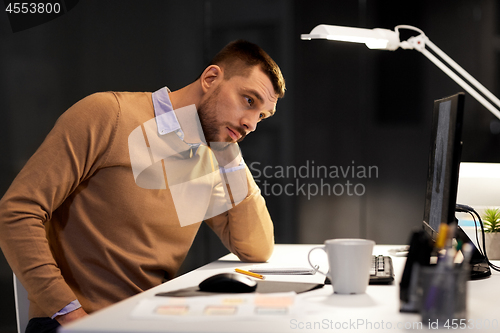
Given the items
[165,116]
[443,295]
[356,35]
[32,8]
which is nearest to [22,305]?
[165,116]

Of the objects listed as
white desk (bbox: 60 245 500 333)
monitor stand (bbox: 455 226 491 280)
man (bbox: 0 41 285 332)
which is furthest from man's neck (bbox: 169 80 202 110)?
monitor stand (bbox: 455 226 491 280)

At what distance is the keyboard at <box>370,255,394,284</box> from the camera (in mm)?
966

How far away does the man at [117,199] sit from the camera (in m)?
1.04

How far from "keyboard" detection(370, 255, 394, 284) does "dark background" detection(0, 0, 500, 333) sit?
1.19 meters

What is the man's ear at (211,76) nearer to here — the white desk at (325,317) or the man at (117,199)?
the man at (117,199)

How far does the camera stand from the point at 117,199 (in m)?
1.19

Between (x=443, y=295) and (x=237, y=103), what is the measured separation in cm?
87

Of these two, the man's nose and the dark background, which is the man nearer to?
the man's nose

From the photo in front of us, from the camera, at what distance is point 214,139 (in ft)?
4.67

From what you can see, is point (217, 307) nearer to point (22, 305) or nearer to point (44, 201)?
point (44, 201)

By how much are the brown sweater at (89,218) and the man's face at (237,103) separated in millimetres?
186

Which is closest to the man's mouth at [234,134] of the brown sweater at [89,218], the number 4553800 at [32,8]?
the brown sweater at [89,218]

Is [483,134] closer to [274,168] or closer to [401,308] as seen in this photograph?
[274,168]

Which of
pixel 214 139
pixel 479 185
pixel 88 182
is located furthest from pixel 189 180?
pixel 479 185
